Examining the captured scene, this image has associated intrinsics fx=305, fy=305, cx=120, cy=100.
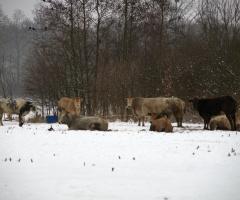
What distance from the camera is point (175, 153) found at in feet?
22.3

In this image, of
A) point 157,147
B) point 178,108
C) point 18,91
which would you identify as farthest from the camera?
point 18,91

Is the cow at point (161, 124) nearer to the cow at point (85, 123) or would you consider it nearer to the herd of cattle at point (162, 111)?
the herd of cattle at point (162, 111)

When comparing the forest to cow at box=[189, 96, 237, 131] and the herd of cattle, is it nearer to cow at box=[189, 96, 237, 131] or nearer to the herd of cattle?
the herd of cattle

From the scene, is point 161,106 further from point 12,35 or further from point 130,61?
point 12,35

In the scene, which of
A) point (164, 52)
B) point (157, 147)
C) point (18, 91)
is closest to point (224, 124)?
point (157, 147)

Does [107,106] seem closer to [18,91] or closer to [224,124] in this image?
[224,124]

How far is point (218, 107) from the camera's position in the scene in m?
12.7

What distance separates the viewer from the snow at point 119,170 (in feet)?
13.1

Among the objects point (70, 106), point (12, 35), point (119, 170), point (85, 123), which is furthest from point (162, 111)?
point (12, 35)

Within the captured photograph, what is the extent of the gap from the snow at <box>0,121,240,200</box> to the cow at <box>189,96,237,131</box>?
4218mm

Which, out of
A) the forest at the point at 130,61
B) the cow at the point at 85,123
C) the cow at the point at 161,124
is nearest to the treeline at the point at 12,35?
the forest at the point at 130,61

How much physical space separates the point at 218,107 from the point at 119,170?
859 centimetres

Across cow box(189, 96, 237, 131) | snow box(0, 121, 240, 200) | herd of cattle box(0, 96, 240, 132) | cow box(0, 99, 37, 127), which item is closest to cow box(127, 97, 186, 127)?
herd of cattle box(0, 96, 240, 132)

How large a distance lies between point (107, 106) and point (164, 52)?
24.0 ft
